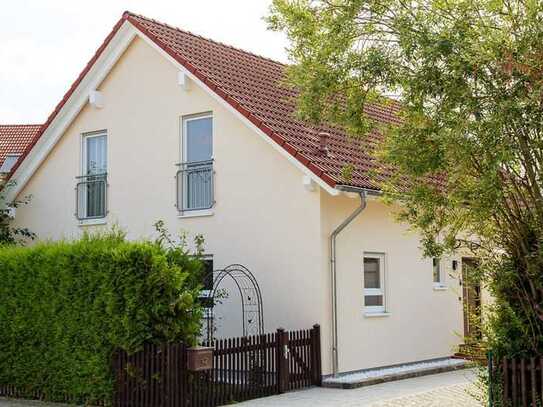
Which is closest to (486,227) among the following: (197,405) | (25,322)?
(197,405)

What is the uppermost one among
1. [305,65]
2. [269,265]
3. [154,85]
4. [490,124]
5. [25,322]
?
[154,85]

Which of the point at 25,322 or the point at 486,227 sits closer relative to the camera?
the point at 486,227

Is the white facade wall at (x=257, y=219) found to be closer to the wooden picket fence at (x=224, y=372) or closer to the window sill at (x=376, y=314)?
the window sill at (x=376, y=314)

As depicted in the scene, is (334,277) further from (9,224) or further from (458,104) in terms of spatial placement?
(9,224)

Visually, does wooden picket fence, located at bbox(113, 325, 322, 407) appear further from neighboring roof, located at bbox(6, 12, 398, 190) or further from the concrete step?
neighboring roof, located at bbox(6, 12, 398, 190)

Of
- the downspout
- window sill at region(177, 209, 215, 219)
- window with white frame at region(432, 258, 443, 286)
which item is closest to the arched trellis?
window sill at region(177, 209, 215, 219)

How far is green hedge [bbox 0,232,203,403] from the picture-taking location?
40.5 feet

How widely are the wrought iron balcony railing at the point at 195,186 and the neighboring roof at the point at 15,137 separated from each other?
2842cm

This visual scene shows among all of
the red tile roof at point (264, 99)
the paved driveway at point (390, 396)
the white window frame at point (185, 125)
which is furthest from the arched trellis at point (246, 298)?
the white window frame at point (185, 125)

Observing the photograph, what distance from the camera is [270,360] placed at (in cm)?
1373

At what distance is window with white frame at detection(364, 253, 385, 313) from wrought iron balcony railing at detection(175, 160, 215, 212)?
3.31 meters

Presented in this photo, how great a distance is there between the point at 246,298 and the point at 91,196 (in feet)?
17.0

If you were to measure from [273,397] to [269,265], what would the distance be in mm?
2872

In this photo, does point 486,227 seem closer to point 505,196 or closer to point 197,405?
point 505,196
